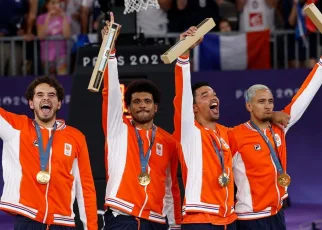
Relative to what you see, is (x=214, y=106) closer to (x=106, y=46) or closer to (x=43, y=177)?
(x=106, y=46)

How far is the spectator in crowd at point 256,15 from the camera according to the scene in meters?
14.0

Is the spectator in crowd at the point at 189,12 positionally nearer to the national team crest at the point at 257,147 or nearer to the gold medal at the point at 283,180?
the national team crest at the point at 257,147

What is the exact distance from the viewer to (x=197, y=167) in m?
→ 9.16

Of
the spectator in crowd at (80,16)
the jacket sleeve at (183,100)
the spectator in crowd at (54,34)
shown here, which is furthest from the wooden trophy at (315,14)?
the spectator in crowd at (80,16)

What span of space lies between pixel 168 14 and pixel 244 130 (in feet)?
15.0

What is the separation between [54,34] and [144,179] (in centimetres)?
532

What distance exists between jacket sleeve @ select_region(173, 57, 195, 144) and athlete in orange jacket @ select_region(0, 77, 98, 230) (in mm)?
805

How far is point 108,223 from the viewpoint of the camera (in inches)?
365

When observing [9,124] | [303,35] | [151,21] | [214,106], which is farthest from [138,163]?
[303,35]

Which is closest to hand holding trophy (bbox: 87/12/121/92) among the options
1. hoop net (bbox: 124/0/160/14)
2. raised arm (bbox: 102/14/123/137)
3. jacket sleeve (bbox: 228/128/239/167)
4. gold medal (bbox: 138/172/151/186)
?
raised arm (bbox: 102/14/123/137)

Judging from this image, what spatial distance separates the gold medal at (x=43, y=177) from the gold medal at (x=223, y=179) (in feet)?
4.63

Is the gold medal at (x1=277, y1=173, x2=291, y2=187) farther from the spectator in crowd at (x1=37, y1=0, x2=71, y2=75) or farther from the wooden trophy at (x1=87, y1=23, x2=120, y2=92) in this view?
the spectator in crowd at (x1=37, y1=0, x2=71, y2=75)

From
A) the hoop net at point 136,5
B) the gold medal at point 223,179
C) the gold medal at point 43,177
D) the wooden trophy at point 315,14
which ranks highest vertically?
the hoop net at point 136,5

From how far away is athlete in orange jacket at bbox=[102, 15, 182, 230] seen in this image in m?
9.18
